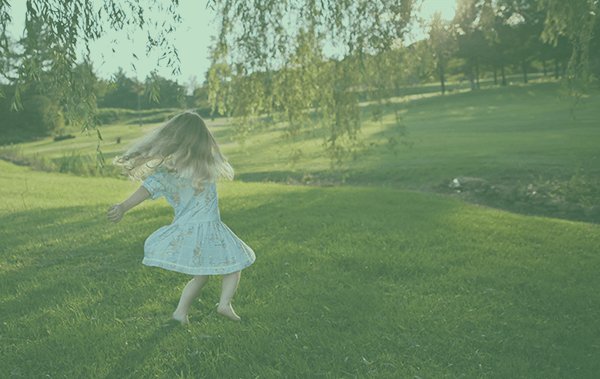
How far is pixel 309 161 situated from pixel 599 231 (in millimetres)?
13590

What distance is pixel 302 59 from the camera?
17.5 feet

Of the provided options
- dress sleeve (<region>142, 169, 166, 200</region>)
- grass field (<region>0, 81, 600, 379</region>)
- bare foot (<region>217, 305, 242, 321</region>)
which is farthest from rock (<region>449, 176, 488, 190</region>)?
dress sleeve (<region>142, 169, 166, 200</region>)

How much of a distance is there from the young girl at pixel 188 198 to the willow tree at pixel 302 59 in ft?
7.15

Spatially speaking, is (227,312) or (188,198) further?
(227,312)

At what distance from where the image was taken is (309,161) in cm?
1934

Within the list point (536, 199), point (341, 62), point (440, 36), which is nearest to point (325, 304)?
point (341, 62)

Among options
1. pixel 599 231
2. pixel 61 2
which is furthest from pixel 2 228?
pixel 599 231

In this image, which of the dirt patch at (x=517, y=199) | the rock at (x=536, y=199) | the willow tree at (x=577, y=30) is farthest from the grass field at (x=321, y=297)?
the rock at (x=536, y=199)

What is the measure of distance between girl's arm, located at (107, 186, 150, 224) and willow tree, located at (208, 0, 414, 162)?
8.80ft

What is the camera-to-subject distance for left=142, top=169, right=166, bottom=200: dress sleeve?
3062 millimetres

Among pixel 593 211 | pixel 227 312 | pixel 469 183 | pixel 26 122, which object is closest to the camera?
pixel 227 312

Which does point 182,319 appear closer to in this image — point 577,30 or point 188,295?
point 188,295

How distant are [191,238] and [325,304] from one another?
1.48 meters

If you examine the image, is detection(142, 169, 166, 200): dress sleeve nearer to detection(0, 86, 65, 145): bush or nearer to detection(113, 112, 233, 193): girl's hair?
detection(113, 112, 233, 193): girl's hair
